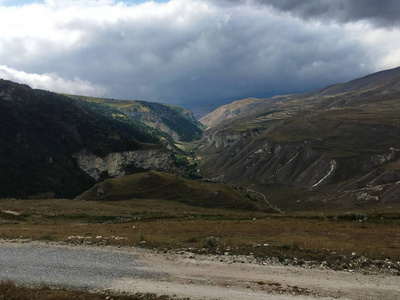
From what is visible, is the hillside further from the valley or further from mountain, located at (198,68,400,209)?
mountain, located at (198,68,400,209)

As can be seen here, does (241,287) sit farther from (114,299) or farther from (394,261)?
(394,261)

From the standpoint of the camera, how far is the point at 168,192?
112062 mm

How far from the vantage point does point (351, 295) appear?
16.0 metres

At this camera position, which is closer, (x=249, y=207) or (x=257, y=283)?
(x=257, y=283)

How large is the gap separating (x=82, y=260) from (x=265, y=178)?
15400 centimetres

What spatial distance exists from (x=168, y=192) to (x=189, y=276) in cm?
9435

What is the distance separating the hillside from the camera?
104m

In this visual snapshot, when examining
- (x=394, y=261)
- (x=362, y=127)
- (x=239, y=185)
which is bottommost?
(x=239, y=185)

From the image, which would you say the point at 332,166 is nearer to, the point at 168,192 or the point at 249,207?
the point at 249,207

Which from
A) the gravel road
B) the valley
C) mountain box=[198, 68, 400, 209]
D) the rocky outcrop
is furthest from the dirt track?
the rocky outcrop

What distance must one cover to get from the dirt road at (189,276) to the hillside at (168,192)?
79.8 m

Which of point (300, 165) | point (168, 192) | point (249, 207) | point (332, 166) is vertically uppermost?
point (332, 166)

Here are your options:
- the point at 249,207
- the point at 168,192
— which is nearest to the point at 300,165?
the point at 249,207

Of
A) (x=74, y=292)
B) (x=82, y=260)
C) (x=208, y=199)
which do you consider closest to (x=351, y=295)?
(x=74, y=292)
